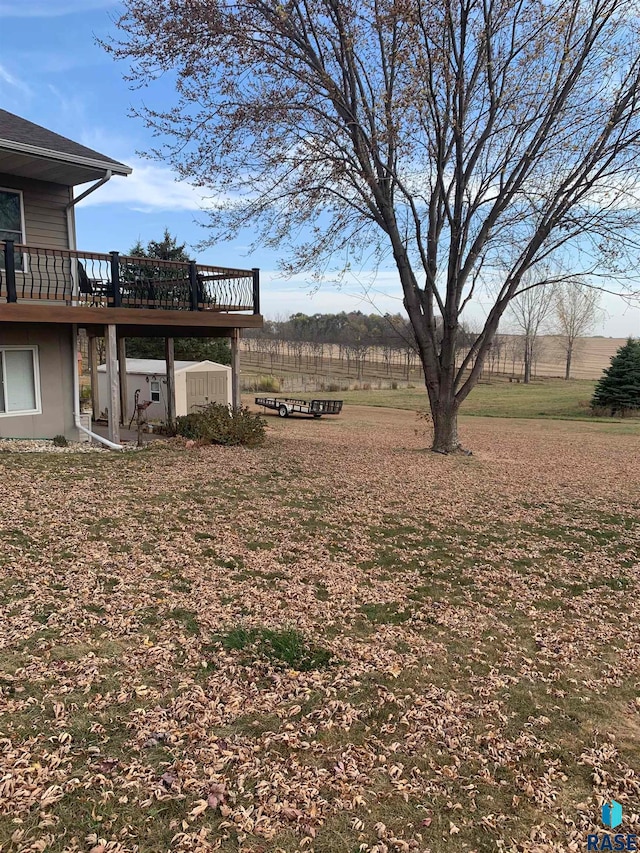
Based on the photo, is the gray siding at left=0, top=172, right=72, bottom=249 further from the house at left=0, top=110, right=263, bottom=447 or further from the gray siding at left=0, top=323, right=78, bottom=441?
the gray siding at left=0, top=323, right=78, bottom=441

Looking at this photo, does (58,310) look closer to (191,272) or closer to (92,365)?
(191,272)

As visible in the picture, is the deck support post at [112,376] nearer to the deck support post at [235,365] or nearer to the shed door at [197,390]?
the deck support post at [235,365]

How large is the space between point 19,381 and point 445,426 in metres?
8.30

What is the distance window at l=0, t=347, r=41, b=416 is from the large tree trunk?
7869mm

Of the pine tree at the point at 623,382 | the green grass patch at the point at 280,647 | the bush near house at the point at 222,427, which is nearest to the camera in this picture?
the green grass patch at the point at 280,647

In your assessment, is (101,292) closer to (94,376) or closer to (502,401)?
(94,376)

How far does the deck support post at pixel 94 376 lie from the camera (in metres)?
15.5

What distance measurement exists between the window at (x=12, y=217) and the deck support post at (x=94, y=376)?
4.29m

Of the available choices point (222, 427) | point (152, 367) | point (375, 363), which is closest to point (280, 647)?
point (222, 427)

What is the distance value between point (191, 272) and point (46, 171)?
2.96 metres

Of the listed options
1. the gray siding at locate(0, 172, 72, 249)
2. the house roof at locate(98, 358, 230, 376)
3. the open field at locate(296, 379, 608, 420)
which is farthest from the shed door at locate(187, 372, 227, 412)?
the open field at locate(296, 379, 608, 420)

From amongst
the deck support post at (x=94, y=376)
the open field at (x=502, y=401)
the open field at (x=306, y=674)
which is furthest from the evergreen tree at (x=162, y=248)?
the open field at (x=306, y=674)

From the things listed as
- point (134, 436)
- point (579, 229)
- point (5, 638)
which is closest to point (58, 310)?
point (134, 436)

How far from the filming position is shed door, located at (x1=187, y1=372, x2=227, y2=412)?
18.2 metres
